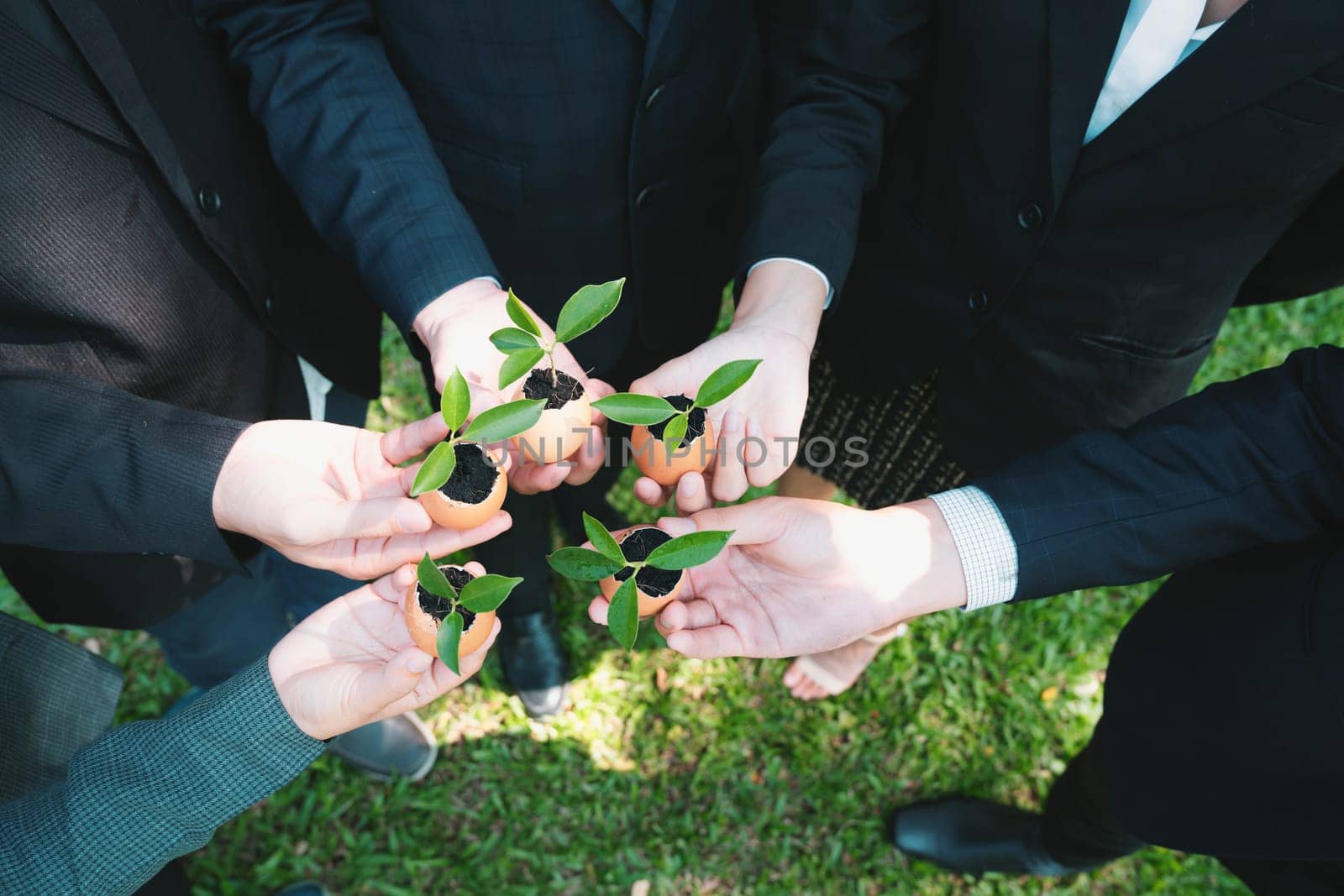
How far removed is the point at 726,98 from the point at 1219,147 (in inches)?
38.4

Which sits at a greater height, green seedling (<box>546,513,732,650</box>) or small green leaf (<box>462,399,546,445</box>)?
small green leaf (<box>462,399,546,445</box>)

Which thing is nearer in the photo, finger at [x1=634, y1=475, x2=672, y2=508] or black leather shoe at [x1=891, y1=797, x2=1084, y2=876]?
finger at [x1=634, y1=475, x2=672, y2=508]

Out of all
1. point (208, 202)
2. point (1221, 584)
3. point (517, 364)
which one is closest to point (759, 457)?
point (517, 364)

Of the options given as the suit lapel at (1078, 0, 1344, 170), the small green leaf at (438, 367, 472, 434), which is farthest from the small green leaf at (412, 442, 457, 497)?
the suit lapel at (1078, 0, 1344, 170)

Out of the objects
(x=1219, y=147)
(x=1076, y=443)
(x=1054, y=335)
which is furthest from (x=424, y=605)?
(x=1219, y=147)

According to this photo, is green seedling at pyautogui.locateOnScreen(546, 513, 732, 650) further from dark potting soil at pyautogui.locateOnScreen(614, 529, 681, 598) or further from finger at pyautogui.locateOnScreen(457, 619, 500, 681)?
finger at pyautogui.locateOnScreen(457, 619, 500, 681)

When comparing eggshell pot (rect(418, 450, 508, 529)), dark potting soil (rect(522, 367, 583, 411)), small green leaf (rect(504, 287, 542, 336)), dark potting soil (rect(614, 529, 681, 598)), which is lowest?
dark potting soil (rect(614, 529, 681, 598))

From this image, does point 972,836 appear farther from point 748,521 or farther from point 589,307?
point 589,307

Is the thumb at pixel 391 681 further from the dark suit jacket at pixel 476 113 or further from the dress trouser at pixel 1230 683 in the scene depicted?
the dress trouser at pixel 1230 683

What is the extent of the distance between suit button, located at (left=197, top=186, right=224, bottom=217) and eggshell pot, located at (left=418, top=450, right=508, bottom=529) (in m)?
0.66

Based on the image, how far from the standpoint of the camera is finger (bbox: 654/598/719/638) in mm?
1582

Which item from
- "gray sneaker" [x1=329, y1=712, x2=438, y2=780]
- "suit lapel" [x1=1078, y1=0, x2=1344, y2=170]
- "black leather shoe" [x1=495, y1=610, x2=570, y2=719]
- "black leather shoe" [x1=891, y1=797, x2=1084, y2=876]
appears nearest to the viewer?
"suit lapel" [x1=1078, y1=0, x2=1344, y2=170]

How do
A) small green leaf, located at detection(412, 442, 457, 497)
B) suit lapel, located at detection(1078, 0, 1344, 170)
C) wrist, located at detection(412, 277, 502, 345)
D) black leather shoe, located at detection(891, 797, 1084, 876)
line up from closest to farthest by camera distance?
1. suit lapel, located at detection(1078, 0, 1344, 170)
2. small green leaf, located at detection(412, 442, 457, 497)
3. wrist, located at detection(412, 277, 502, 345)
4. black leather shoe, located at detection(891, 797, 1084, 876)

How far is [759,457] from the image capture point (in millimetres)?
1593
